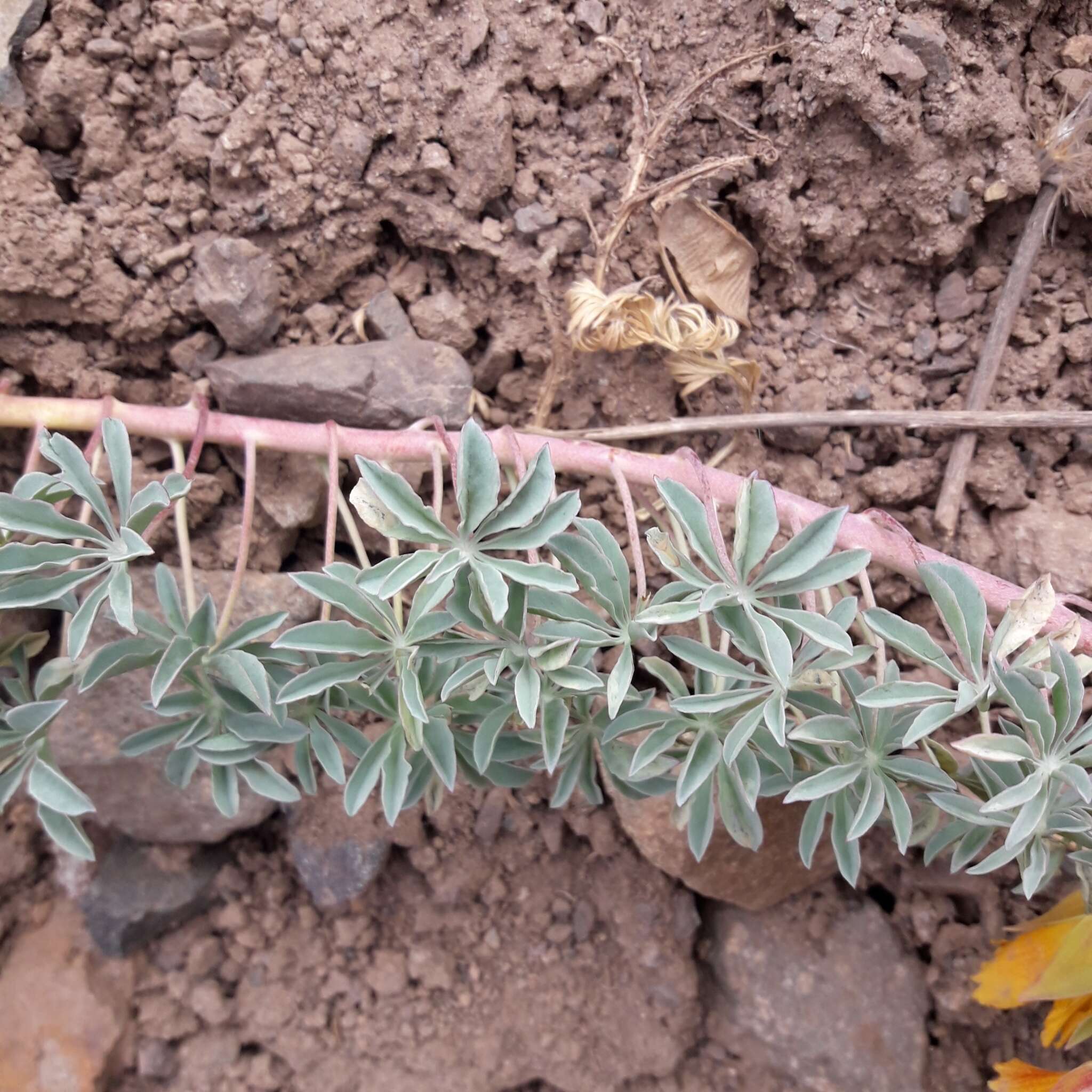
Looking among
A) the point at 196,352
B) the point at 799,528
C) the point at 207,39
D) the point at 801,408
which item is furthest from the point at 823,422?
the point at 207,39

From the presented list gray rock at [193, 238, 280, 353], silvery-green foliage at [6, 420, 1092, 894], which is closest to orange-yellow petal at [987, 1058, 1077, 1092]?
silvery-green foliage at [6, 420, 1092, 894]

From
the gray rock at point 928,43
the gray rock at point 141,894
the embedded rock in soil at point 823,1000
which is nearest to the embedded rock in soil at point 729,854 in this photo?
the embedded rock in soil at point 823,1000

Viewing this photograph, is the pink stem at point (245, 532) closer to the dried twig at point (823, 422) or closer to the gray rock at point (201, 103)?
the dried twig at point (823, 422)

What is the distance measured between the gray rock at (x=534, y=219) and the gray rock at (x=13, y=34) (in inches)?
38.0

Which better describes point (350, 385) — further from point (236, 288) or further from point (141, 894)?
point (141, 894)

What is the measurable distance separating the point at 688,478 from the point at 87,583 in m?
1.20

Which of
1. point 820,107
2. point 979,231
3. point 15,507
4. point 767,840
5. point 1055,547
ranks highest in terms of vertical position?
point 820,107

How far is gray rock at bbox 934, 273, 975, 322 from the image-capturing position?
187cm

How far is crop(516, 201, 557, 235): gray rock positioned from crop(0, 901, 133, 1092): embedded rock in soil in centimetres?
173

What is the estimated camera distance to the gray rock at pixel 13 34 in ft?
5.39

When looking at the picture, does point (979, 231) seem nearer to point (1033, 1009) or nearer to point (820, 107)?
point (820, 107)

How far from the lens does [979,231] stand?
6.14ft

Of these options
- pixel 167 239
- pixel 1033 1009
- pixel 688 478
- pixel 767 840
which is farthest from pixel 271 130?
pixel 1033 1009

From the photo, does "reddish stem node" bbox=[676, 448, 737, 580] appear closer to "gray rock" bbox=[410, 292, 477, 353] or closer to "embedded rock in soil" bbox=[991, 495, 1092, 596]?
"gray rock" bbox=[410, 292, 477, 353]
